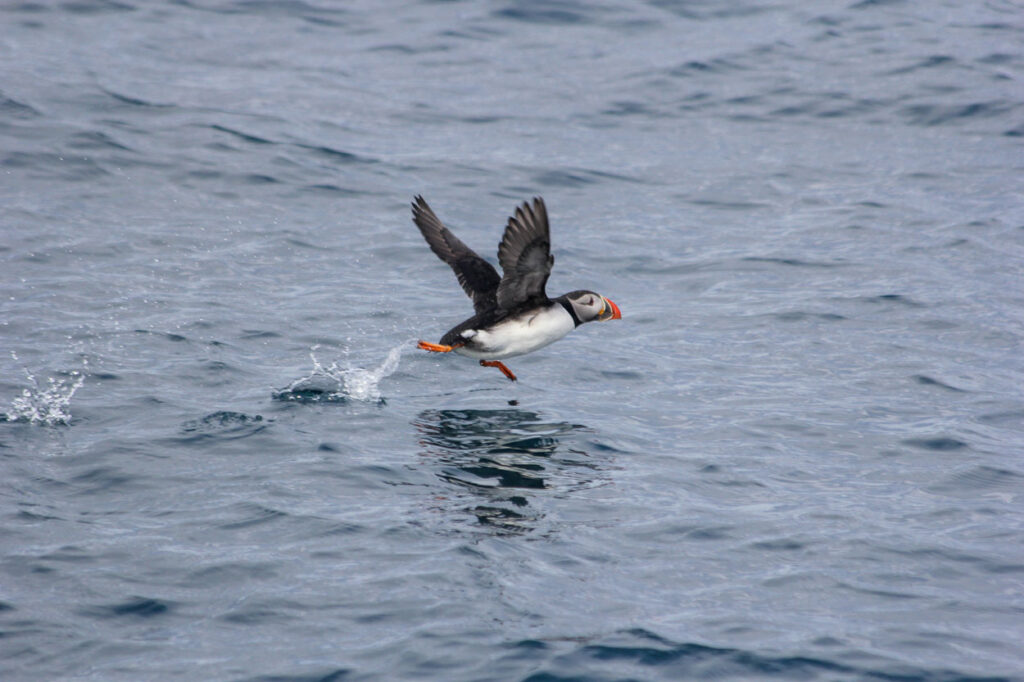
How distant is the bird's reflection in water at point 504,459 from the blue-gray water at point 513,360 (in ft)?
0.12

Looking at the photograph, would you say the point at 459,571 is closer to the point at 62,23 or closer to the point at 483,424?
the point at 483,424

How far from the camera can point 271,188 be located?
567 inches

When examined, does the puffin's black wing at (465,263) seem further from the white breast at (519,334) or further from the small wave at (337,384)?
the small wave at (337,384)

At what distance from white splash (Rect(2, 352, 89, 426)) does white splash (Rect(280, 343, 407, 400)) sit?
158 cm

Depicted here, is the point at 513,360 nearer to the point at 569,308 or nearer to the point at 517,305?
the point at 569,308

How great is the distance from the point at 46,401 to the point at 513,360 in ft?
13.7

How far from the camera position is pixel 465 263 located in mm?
10359

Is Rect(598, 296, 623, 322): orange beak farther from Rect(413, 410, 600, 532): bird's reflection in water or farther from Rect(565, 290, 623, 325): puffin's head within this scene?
Rect(413, 410, 600, 532): bird's reflection in water

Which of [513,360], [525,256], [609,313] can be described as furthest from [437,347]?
[513,360]

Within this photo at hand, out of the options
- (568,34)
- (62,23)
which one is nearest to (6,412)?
(62,23)

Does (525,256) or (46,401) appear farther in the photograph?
(525,256)

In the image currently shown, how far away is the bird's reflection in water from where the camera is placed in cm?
773

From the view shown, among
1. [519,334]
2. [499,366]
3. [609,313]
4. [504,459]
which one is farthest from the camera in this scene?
[499,366]

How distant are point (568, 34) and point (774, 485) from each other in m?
13.5
